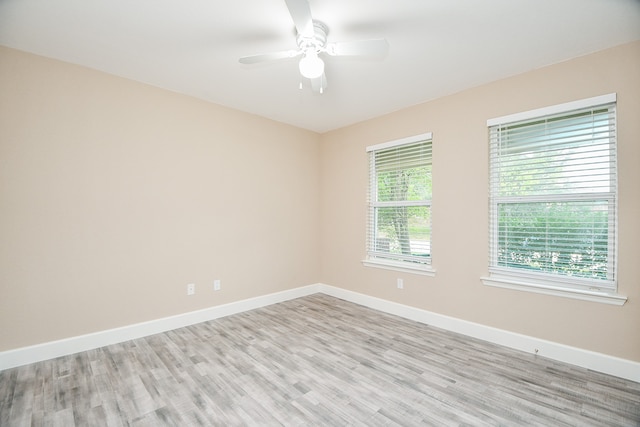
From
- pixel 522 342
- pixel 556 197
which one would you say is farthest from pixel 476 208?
pixel 522 342

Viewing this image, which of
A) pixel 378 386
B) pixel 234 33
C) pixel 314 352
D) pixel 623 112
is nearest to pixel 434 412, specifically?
pixel 378 386

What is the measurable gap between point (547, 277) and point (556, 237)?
1.19ft

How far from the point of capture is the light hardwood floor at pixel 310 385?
1.75 metres

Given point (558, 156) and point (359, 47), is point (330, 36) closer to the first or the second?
point (359, 47)

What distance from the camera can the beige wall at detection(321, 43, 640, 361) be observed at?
216cm

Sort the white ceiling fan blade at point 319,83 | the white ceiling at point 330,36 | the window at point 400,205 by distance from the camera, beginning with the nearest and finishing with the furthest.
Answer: the white ceiling at point 330,36, the white ceiling fan blade at point 319,83, the window at point 400,205

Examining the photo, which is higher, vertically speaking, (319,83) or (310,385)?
(319,83)

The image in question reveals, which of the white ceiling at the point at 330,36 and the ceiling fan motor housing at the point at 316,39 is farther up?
the white ceiling at the point at 330,36

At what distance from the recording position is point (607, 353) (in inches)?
87.4

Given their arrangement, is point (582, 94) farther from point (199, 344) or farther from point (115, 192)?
point (115, 192)

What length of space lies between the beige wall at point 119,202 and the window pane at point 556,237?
2.82m

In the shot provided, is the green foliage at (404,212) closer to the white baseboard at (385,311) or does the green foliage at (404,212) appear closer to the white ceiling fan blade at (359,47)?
the white baseboard at (385,311)

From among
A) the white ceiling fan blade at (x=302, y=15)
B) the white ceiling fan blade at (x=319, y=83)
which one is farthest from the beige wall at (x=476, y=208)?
the white ceiling fan blade at (x=302, y=15)

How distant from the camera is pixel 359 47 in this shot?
1908 mm
